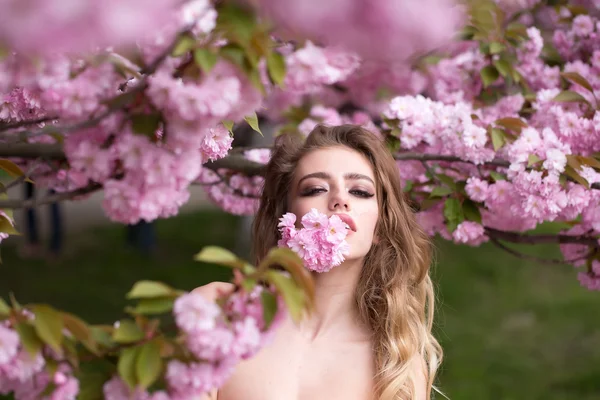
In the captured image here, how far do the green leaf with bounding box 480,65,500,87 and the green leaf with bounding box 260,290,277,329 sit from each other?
2372mm

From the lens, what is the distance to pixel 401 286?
3.04 m

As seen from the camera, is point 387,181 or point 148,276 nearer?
point 387,181

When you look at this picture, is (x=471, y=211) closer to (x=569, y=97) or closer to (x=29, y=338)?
(x=569, y=97)

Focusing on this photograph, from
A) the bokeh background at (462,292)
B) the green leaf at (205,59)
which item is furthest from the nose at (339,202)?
the bokeh background at (462,292)

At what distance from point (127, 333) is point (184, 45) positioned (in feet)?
1.97

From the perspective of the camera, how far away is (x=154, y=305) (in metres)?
1.65

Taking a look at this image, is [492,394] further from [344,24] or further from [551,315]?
[344,24]

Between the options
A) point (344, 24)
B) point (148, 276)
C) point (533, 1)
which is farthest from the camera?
point (148, 276)

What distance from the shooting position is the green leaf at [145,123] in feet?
5.16

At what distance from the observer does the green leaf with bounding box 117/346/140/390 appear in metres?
1.60

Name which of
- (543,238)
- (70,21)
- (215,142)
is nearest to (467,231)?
(543,238)

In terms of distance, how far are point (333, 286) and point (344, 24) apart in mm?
1740

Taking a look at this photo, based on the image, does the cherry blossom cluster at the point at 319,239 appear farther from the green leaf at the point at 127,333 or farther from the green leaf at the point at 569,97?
the green leaf at the point at 569,97

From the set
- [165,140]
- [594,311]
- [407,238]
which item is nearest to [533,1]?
[407,238]
